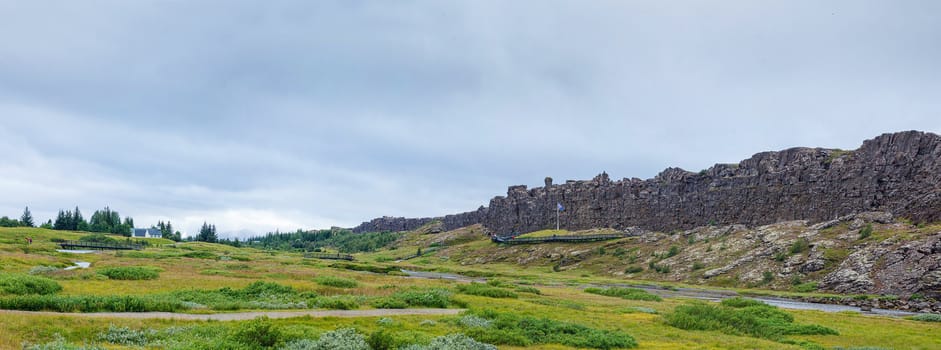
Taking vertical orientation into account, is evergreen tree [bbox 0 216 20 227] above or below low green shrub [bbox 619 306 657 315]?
above

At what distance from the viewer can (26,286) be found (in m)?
34.0

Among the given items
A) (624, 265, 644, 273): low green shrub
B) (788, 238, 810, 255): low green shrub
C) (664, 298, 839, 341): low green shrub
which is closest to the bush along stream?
(664, 298, 839, 341): low green shrub

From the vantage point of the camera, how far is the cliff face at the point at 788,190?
98.8 metres

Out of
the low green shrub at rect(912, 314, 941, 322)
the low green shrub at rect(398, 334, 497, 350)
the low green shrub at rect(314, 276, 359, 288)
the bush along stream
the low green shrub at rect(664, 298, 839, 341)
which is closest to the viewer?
the low green shrub at rect(398, 334, 497, 350)

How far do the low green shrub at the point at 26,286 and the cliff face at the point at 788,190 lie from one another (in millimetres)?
110908

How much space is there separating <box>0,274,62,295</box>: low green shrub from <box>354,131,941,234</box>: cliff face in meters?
111

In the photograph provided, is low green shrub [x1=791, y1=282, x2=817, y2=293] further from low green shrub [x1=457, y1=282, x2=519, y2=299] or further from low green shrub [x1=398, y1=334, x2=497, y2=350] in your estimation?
low green shrub [x1=398, y1=334, x2=497, y2=350]

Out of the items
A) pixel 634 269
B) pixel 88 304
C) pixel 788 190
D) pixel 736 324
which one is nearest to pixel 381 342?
pixel 88 304

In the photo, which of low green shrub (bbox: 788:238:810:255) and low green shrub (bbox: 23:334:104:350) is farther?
low green shrub (bbox: 788:238:810:255)

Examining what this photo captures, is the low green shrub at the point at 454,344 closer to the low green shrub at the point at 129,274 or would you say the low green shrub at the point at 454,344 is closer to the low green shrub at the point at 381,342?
the low green shrub at the point at 381,342

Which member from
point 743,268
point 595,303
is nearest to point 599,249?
point 743,268

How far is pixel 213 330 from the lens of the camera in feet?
78.9

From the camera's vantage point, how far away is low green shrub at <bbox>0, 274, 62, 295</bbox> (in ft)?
106

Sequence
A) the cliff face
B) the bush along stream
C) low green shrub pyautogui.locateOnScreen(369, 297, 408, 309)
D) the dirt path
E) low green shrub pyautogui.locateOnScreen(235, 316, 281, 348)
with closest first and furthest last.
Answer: low green shrub pyautogui.locateOnScreen(235, 316, 281, 348) → the dirt path → the bush along stream → low green shrub pyautogui.locateOnScreen(369, 297, 408, 309) → the cliff face
